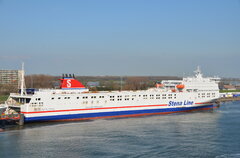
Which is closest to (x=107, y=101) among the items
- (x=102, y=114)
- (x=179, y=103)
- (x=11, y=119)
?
(x=102, y=114)

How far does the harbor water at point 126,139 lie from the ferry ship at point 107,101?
1.68 m

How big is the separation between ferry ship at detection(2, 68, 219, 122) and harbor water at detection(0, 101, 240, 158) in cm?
168

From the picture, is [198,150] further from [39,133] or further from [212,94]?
[212,94]

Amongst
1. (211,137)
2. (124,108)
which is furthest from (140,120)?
(211,137)

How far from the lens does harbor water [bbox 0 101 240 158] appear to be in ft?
62.9

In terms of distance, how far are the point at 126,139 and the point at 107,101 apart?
1118 centimetres

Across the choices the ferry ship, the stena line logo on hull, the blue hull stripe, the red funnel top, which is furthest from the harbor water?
the stena line logo on hull

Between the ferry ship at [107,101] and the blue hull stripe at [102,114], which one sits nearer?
the blue hull stripe at [102,114]

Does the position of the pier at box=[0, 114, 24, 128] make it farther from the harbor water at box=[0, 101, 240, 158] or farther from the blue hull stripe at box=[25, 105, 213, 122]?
the harbor water at box=[0, 101, 240, 158]

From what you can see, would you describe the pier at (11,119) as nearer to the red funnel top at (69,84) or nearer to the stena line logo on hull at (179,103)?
the red funnel top at (69,84)

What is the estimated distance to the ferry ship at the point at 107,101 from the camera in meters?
30.1

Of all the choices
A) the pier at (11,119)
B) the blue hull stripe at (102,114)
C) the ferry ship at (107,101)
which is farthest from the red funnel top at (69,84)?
the pier at (11,119)

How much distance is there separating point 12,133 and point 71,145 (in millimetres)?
6798

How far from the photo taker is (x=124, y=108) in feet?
112
